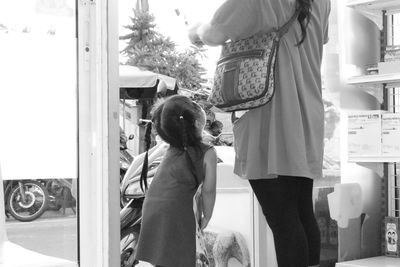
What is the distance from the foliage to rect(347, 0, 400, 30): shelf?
90cm

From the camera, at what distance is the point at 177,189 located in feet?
6.92

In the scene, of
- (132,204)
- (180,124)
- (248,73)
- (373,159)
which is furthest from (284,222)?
(132,204)

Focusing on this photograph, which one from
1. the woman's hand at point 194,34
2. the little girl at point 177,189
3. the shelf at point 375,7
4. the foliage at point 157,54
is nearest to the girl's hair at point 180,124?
the little girl at point 177,189

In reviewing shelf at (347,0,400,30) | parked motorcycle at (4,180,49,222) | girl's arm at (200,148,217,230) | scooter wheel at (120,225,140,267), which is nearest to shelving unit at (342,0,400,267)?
shelf at (347,0,400,30)

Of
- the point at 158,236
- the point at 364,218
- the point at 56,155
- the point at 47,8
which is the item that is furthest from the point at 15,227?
the point at 364,218

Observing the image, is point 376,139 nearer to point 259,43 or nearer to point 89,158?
point 259,43

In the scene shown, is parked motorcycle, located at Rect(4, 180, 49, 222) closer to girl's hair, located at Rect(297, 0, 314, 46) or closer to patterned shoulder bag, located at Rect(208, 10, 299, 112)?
patterned shoulder bag, located at Rect(208, 10, 299, 112)

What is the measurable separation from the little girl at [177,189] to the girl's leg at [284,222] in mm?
553

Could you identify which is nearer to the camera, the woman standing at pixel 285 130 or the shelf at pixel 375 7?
the woman standing at pixel 285 130

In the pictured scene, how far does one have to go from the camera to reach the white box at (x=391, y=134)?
2.38m

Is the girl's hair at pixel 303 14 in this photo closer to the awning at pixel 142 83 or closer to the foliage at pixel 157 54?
the foliage at pixel 157 54

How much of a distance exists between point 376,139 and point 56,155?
1449mm

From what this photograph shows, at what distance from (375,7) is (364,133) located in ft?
2.10

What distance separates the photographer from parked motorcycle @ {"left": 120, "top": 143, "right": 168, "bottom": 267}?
272 cm
